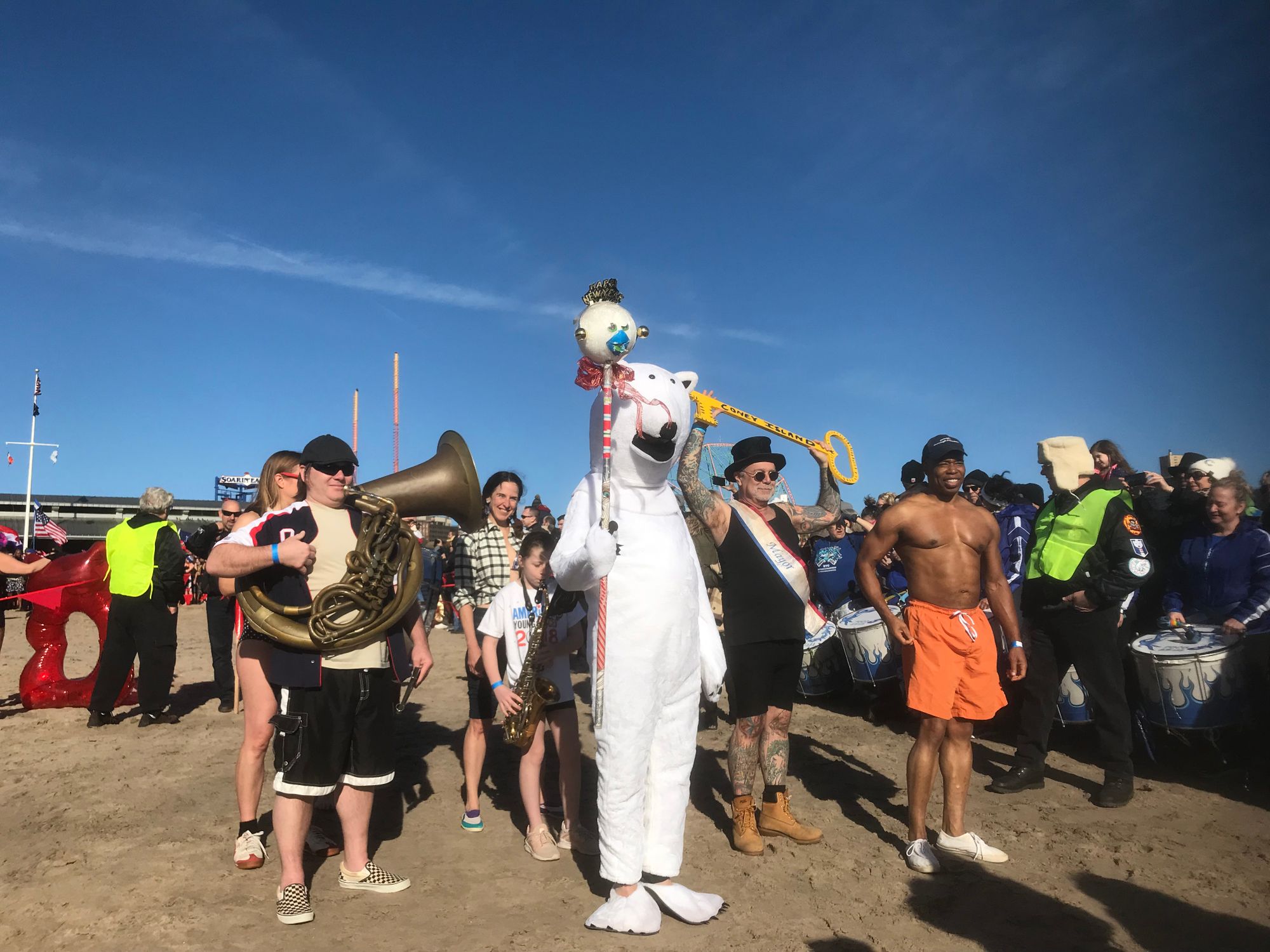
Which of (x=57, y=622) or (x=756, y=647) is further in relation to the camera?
(x=57, y=622)

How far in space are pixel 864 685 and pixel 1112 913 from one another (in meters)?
3.98

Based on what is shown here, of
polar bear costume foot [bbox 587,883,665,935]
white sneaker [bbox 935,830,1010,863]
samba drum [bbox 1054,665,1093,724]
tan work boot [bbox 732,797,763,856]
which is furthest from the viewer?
samba drum [bbox 1054,665,1093,724]

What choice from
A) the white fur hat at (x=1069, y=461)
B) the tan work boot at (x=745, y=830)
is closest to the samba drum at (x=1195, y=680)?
the white fur hat at (x=1069, y=461)

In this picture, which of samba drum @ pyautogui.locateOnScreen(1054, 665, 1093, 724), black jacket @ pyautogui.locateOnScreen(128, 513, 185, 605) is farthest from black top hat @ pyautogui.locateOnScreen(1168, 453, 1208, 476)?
black jacket @ pyautogui.locateOnScreen(128, 513, 185, 605)

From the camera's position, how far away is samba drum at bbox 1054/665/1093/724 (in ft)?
18.3

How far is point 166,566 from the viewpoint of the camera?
7320mm

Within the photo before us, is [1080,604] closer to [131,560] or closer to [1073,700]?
[1073,700]

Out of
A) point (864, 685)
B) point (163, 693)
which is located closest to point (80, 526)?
point (163, 693)

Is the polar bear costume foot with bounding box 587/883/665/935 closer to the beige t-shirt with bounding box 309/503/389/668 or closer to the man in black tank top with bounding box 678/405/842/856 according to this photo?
the man in black tank top with bounding box 678/405/842/856

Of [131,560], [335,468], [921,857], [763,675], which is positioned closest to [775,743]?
[763,675]

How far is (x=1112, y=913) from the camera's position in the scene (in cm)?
354

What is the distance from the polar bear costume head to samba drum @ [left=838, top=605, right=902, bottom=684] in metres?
3.56

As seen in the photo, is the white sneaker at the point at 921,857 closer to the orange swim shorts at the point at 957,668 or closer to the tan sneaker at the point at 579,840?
the orange swim shorts at the point at 957,668

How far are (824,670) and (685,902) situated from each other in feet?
14.2
